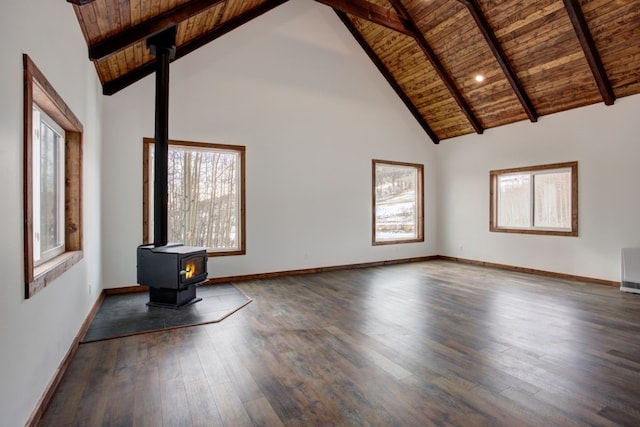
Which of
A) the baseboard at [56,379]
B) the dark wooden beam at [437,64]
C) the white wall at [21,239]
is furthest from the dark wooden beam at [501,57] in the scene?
the baseboard at [56,379]

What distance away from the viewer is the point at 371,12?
5.55 metres

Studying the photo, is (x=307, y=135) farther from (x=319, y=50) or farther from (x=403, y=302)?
(x=403, y=302)

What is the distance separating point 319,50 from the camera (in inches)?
259

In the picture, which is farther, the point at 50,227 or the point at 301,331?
the point at 301,331

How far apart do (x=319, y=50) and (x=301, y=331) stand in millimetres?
5349

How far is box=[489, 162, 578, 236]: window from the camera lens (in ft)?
19.8

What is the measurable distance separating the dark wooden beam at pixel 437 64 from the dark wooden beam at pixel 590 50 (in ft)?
6.91

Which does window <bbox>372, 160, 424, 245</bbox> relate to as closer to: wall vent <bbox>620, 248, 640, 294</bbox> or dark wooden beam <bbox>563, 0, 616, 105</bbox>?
dark wooden beam <bbox>563, 0, 616, 105</bbox>

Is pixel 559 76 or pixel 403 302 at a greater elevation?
pixel 559 76

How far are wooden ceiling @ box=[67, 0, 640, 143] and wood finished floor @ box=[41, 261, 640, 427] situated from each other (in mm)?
3156

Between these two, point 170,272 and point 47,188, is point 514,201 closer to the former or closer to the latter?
point 170,272

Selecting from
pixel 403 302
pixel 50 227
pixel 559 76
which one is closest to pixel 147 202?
pixel 50 227

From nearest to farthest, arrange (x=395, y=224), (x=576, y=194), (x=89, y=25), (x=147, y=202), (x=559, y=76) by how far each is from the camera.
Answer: (x=89, y=25) < (x=147, y=202) < (x=559, y=76) < (x=576, y=194) < (x=395, y=224)

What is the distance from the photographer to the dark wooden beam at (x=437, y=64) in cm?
595
